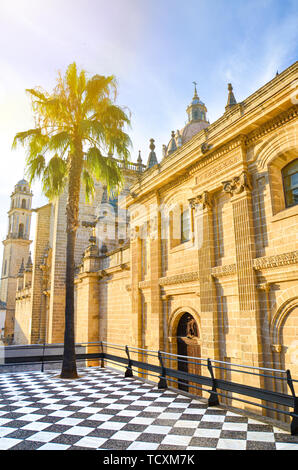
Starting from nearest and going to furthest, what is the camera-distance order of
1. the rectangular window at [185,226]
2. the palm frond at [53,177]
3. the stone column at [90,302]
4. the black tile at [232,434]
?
the black tile at [232,434], the palm frond at [53,177], the rectangular window at [185,226], the stone column at [90,302]

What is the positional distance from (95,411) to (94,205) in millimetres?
20700

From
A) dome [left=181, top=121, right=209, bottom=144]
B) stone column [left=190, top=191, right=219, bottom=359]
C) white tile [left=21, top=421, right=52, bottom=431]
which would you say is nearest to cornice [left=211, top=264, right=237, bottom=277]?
stone column [left=190, top=191, right=219, bottom=359]

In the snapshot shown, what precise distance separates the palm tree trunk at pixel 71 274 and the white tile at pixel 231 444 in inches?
268

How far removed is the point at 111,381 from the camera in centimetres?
1030

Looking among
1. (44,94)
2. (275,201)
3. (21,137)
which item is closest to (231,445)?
(275,201)

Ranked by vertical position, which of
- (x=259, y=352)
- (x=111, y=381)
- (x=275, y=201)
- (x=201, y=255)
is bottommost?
(x=111, y=381)

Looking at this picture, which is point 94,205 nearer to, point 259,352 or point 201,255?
point 201,255

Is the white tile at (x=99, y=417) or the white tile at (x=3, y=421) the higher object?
the white tile at (x=3, y=421)

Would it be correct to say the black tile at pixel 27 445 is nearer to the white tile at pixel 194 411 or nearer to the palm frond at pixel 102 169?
the white tile at pixel 194 411

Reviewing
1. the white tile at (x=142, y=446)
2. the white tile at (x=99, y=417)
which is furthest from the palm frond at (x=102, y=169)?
the white tile at (x=142, y=446)

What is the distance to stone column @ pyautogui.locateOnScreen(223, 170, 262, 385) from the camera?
26.7 feet

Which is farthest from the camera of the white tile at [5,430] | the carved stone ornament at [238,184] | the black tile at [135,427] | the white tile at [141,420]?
the carved stone ornament at [238,184]

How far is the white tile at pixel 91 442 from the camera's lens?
202 inches

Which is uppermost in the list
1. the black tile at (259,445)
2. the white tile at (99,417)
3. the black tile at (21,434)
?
the black tile at (259,445)
